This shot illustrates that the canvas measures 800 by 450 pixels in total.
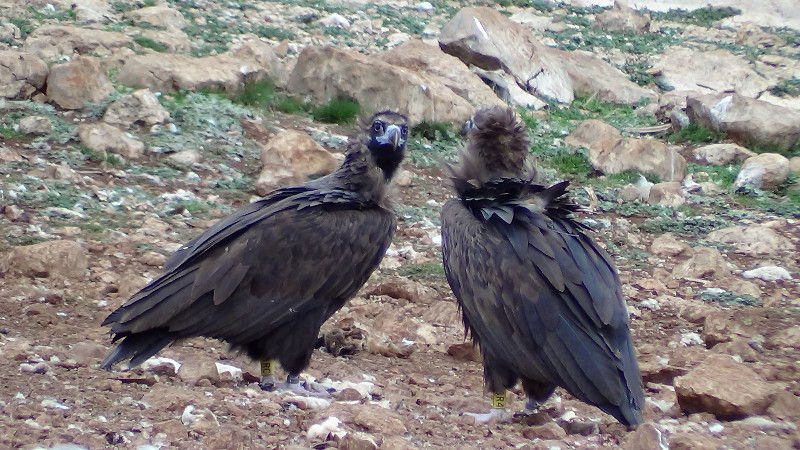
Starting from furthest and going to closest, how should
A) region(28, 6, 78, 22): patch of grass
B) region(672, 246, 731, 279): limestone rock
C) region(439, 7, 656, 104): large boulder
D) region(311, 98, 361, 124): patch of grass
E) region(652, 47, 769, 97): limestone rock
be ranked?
region(652, 47, 769, 97): limestone rock < region(439, 7, 656, 104): large boulder < region(28, 6, 78, 22): patch of grass < region(311, 98, 361, 124): patch of grass < region(672, 246, 731, 279): limestone rock

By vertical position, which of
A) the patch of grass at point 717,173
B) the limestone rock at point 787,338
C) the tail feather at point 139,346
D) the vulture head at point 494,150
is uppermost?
the vulture head at point 494,150

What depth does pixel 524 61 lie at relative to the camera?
45.0 ft

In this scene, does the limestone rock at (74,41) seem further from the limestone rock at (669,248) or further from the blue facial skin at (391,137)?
the limestone rock at (669,248)

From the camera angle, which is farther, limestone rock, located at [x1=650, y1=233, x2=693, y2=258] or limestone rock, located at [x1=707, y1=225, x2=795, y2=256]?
limestone rock, located at [x1=707, y1=225, x2=795, y2=256]

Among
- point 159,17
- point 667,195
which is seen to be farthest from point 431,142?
point 159,17

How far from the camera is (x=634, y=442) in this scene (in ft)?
13.0

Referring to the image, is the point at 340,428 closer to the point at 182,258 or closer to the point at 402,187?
the point at 182,258

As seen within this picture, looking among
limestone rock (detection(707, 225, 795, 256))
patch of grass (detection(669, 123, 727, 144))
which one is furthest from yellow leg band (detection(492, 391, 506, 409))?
patch of grass (detection(669, 123, 727, 144))

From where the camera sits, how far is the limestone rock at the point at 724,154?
11.3 m

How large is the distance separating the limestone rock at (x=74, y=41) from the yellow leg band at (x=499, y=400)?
7416mm

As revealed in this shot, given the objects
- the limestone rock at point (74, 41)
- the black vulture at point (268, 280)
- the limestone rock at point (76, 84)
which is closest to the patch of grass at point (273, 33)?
the limestone rock at point (74, 41)

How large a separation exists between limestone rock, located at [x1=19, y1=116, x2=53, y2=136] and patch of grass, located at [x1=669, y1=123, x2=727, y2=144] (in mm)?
7722

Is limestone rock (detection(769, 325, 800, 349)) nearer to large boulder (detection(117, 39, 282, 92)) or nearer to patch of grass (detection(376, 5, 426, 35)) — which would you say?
large boulder (detection(117, 39, 282, 92))

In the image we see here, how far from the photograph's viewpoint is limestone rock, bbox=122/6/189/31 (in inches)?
529
